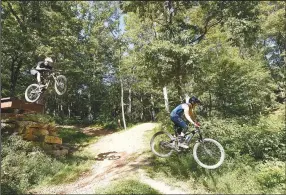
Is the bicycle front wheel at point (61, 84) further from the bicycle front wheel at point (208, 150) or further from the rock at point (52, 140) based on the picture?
the bicycle front wheel at point (208, 150)

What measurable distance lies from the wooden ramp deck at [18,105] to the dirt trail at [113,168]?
4.48 meters

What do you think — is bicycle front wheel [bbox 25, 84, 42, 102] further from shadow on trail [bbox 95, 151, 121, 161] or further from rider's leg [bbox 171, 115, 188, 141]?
rider's leg [bbox 171, 115, 188, 141]

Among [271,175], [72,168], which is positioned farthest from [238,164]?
[72,168]

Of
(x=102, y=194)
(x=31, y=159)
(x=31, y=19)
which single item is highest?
(x=31, y=19)

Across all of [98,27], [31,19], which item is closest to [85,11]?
[98,27]

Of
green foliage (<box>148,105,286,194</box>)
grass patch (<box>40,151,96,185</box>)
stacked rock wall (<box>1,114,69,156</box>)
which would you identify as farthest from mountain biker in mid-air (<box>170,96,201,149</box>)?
stacked rock wall (<box>1,114,69,156</box>)

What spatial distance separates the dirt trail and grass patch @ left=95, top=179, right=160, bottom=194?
1.37 feet

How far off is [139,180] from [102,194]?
1.86 m

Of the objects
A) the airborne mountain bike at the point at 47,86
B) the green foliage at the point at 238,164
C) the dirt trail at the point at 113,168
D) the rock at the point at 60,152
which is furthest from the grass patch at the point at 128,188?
the rock at the point at 60,152

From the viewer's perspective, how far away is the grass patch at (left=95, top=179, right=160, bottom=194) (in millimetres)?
11098

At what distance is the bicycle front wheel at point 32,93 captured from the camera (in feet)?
45.5

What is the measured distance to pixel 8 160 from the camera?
13570 millimetres

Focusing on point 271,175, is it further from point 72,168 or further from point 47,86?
point 47,86

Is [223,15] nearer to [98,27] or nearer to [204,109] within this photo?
[204,109]
